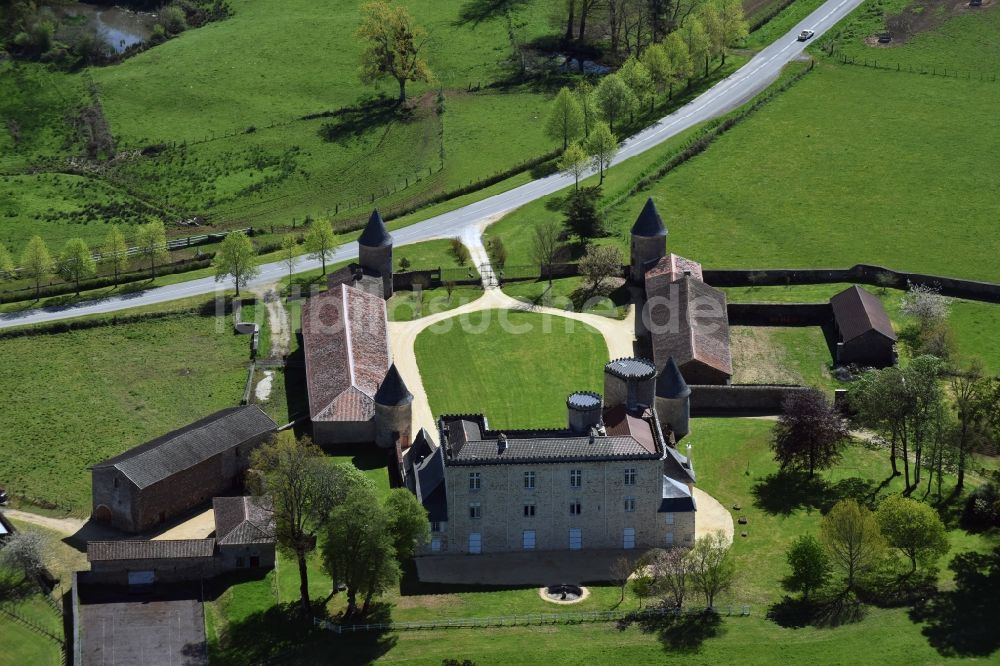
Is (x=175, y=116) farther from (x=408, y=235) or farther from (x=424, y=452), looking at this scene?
(x=424, y=452)

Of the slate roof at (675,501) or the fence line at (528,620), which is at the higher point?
the slate roof at (675,501)

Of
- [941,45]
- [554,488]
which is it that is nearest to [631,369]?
[554,488]

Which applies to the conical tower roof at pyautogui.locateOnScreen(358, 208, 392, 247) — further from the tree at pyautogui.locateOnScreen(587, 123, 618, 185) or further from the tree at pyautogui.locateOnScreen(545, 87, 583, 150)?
the tree at pyautogui.locateOnScreen(545, 87, 583, 150)

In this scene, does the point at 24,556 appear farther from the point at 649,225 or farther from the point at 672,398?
the point at 649,225

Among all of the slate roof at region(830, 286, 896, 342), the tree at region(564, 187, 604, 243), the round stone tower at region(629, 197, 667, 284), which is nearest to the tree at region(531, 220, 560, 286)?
the tree at region(564, 187, 604, 243)

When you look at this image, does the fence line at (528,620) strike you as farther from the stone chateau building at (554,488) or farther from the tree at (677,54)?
the tree at (677,54)

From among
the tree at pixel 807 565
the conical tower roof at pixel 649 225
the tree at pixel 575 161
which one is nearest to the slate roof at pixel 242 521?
the tree at pixel 807 565
